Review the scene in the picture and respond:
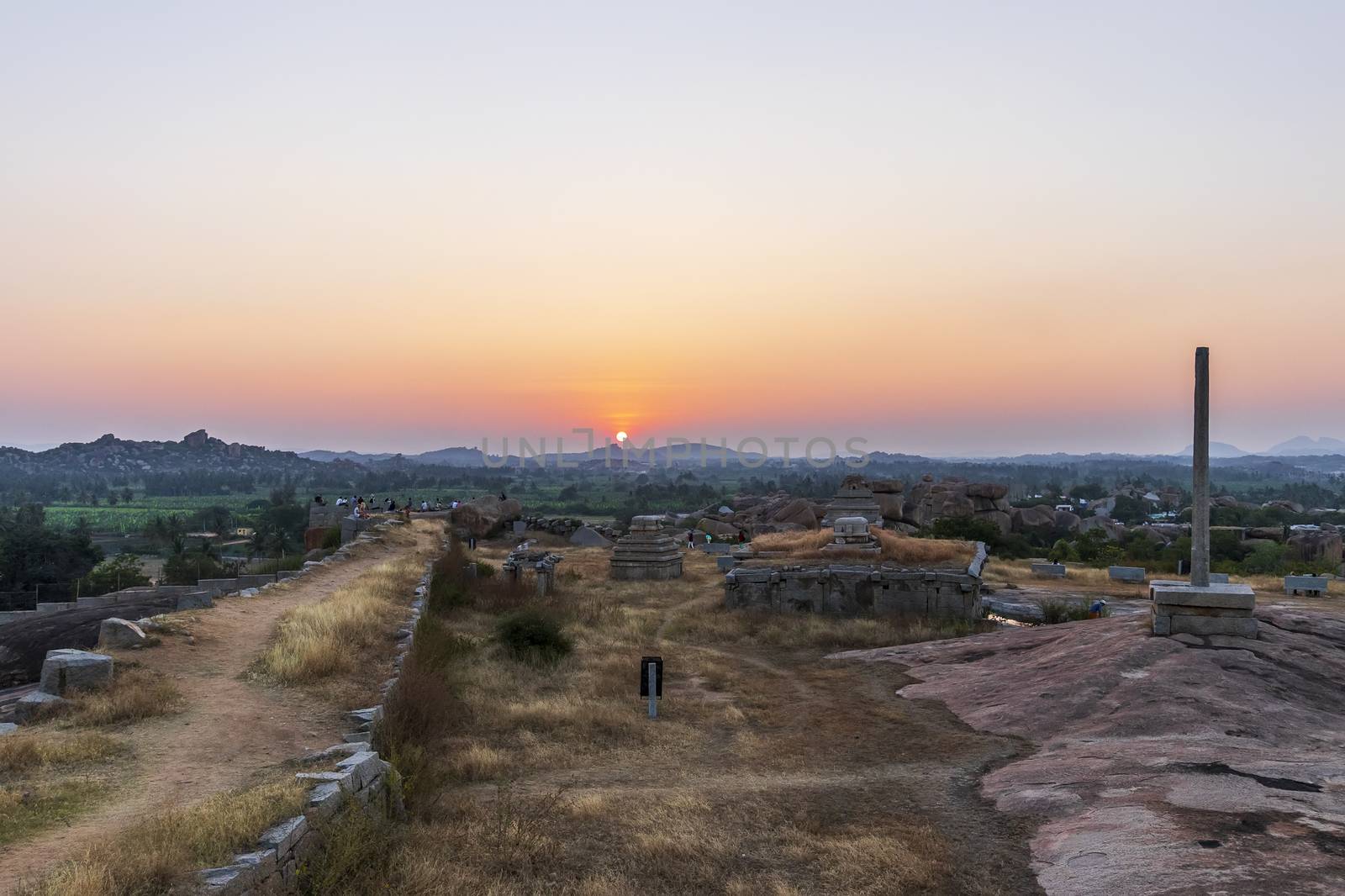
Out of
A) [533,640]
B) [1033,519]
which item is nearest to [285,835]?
[533,640]

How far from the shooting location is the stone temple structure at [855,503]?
3197 centimetres

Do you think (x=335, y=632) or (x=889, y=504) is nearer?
(x=335, y=632)

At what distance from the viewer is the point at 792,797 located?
28.4ft

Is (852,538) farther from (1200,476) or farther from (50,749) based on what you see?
(50,749)

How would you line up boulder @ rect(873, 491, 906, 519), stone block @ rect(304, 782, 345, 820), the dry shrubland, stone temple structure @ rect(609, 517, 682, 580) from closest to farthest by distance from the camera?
stone block @ rect(304, 782, 345, 820) < the dry shrubland < stone temple structure @ rect(609, 517, 682, 580) < boulder @ rect(873, 491, 906, 519)

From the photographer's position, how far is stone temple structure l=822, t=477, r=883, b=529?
105 ft

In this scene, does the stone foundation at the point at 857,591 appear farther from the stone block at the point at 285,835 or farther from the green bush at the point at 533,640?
Result: the stone block at the point at 285,835

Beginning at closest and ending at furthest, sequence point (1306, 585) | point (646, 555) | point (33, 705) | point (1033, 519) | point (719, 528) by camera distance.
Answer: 1. point (33, 705)
2. point (1306, 585)
3. point (646, 555)
4. point (719, 528)
5. point (1033, 519)

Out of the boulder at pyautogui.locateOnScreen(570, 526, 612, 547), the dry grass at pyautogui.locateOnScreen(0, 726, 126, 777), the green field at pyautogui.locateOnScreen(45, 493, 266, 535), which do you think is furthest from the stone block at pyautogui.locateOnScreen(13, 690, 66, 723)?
the green field at pyautogui.locateOnScreen(45, 493, 266, 535)

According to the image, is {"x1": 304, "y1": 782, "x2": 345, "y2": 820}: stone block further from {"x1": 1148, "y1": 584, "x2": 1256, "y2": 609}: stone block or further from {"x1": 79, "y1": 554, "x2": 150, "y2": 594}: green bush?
{"x1": 79, "y1": 554, "x2": 150, "y2": 594}: green bush

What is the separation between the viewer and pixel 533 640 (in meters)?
15.8

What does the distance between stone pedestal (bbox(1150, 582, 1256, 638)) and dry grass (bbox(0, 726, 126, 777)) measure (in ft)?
39.5

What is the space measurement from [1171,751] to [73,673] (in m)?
11.1

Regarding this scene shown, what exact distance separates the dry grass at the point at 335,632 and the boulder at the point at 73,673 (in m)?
1.73
